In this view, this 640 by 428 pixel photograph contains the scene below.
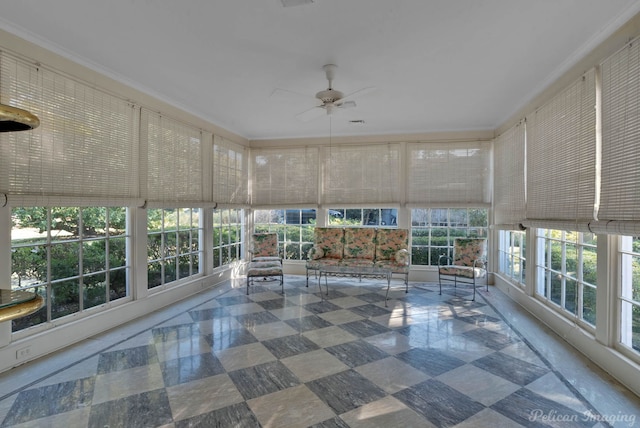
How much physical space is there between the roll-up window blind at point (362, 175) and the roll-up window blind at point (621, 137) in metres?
3.27

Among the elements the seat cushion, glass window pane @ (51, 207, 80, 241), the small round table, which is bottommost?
the seat cushion

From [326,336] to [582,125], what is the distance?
9.82 feet

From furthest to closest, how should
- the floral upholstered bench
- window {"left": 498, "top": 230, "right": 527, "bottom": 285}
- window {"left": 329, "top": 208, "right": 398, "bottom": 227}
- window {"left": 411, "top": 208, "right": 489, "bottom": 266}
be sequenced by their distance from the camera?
1. window {"left": 329, "top": 208, "right": 398, "bottom": 227}
2. window {"left": 411, "top": 208, "right": 489, "bottom": 266}
3. the floral upholstered bench
4. window {"left": 498, "top": 230, "right": 527, "bottom": 285}

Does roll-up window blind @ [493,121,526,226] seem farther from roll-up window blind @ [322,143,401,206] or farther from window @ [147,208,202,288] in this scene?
window @ [147,208,202,288]

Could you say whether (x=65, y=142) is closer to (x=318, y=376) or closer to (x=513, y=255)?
(x=318, y=376)

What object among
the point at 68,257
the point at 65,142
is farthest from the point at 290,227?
the point at 65,142

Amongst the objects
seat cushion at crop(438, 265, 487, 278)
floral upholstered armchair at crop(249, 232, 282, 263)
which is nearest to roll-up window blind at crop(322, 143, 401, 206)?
floral upholstered armchair at crop(249, 232, 282, 263)

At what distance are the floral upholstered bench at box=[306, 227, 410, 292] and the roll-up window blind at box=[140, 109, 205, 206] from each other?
6.73ft

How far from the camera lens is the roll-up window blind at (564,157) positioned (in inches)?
105

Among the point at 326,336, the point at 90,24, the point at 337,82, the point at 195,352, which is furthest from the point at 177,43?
the point at 326,336

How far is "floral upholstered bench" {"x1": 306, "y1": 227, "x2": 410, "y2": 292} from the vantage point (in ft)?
16.2

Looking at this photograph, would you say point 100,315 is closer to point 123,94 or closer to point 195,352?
point 195,352

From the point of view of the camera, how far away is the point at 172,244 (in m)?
4.32

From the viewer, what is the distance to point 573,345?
2936mm
